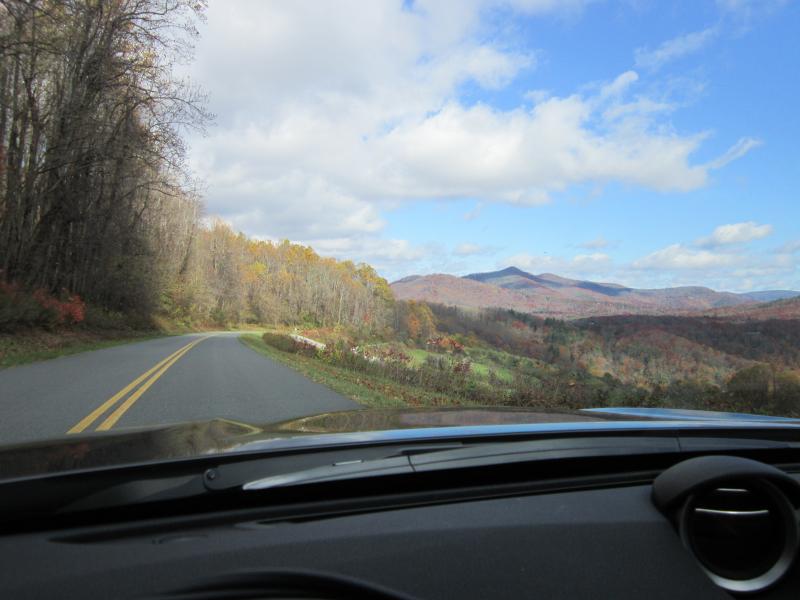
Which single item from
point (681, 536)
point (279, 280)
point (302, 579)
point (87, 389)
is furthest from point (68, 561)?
point (279, 280)

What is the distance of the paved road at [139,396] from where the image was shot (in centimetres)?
792

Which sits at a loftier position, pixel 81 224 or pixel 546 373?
pixel 81 224

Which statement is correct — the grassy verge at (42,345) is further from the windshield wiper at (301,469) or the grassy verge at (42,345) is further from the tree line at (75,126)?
the windshield wiper at (301,469)

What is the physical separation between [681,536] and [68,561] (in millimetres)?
1839

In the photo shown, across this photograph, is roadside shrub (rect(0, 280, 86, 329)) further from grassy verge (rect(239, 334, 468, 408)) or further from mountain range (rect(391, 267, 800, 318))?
mountain range (rect(391, 267, 800, 318))

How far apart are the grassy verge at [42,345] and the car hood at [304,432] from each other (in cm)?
1575

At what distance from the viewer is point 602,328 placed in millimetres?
25203

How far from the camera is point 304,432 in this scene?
2418mm

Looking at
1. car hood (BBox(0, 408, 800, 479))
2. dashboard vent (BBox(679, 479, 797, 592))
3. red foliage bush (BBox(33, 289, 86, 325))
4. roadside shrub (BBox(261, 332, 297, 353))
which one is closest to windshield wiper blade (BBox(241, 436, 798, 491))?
car hood (BBox(0, 408, 800, 479))

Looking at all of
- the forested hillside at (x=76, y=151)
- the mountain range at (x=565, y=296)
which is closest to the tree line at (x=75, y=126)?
the forested hillside at (x=76, y=151)

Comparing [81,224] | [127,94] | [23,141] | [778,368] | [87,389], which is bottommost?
[87,389]

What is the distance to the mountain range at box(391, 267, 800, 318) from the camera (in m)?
36.5

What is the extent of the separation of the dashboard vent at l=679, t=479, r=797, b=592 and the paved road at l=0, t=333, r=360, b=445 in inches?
234

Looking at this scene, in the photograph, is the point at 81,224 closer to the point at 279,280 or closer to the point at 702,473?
the point at 702,473
